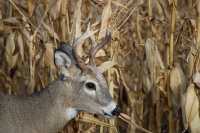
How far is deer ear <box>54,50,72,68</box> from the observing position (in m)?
6.14

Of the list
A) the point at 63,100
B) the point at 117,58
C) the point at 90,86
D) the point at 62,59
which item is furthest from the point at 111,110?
the point at 117,58

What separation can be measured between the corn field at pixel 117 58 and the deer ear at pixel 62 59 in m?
0.89

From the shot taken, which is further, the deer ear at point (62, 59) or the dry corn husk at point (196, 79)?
the dry corn husk at point (196, 79)

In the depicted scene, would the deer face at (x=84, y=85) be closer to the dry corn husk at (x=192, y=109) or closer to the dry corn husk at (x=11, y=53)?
the dry corn husk at (x=192, y=109)

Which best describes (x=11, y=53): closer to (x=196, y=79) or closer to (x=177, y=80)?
(x=177, y=80)

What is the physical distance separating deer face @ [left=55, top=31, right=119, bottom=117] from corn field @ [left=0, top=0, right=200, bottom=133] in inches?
33.4

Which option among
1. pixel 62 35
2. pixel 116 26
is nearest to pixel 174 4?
pixel 116 26

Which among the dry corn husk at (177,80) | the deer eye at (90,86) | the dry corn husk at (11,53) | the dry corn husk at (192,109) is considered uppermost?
the dry corn husk at (11,53)

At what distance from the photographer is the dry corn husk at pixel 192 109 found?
6.77 metres

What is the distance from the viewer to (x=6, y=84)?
761 cm

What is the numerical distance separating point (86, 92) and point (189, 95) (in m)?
1.11

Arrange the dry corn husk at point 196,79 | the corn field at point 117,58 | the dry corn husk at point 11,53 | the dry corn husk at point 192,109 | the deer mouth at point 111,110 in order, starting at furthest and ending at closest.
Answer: the dry corn husk at point 11,53 → the corn field at point 117,58 → the dry corn husk at point 192,109 → the dry corn husk at point 196,79 → the deer mouth at point 111,110

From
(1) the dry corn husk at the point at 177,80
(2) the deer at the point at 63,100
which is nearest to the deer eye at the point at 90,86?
(2) the deer at the point at 63,100

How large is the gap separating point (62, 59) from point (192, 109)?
1.42 meters
